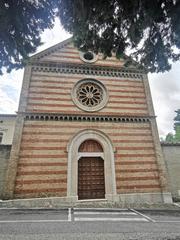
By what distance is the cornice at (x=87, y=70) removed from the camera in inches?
576

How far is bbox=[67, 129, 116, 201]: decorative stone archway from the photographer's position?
12.2 m

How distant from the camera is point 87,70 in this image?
15.2m

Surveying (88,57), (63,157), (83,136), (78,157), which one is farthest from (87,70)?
(63,157)

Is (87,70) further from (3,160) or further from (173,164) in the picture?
(173,164)

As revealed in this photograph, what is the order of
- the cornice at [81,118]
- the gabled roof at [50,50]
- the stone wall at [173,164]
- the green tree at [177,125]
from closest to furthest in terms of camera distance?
the cornice at [81,118] < the stone wall at [173,164] < the gabled roof at [50,50] < the green tree at [177,125]

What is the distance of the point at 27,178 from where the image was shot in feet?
38.6

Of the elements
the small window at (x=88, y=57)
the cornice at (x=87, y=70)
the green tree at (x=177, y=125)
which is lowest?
the cornice at (x=87, y=70)

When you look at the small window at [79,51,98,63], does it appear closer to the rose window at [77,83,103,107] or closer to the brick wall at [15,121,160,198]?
the rose window at [77,83,103,107]

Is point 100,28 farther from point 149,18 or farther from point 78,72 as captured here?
point 78,72

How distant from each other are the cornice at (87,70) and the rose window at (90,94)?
3.40 feet

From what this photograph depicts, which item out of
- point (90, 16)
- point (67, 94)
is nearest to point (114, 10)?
point (90, 16)

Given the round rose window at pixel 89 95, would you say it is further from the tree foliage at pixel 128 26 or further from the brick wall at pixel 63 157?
the tree foliage at pixel 128 26

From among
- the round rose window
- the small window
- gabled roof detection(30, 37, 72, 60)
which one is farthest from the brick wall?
the small window

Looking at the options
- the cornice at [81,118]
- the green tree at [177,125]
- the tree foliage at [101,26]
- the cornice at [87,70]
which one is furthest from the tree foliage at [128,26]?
the green tree at [177,125]
